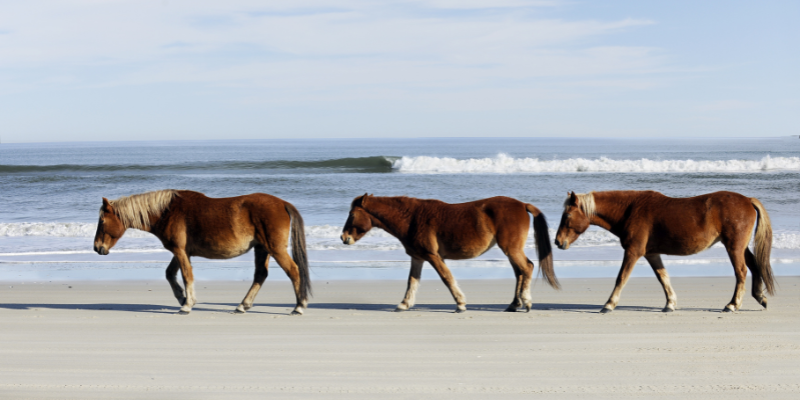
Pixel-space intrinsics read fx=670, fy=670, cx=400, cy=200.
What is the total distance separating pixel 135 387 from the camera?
4387 millimetres

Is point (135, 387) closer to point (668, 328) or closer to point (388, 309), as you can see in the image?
point (388, 309)

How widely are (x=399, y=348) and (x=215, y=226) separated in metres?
2.52

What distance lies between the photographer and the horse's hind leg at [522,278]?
6.72 meters

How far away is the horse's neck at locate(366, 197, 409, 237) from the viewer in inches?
275

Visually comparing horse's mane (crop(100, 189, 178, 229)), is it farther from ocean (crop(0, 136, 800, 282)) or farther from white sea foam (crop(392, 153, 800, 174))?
white sea foam (crop(392, 153, 800, 174))

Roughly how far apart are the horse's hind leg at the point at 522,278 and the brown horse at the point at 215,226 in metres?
2.12

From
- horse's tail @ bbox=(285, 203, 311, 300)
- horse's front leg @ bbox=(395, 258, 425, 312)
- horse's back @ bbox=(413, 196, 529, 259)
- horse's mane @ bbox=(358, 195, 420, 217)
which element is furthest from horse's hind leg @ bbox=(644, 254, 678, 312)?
horse's tail @ bbox=(285, 203, 311, 300)

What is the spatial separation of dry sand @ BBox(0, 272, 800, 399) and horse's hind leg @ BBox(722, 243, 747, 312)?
0.15 metres

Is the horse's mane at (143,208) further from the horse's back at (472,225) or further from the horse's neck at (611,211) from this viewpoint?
the horse's neck at (611,211)

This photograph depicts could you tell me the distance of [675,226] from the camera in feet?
21.8

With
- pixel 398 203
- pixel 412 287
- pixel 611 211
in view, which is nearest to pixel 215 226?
pixel 398 203

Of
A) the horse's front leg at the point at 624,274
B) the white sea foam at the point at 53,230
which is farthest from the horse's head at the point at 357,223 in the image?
the white sea foam at the point at 53,230

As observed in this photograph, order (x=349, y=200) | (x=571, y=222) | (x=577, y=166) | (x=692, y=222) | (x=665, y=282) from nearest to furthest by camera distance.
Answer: (x=692, y=222) → (x=571, y=222) → (x=665, y=282) → (x=349, y=200) → (x=577, y=166)

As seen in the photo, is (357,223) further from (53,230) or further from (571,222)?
(53,230)
